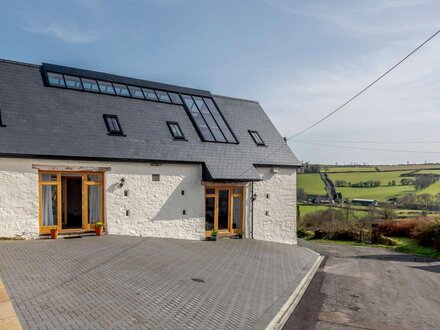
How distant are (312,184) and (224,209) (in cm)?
3083

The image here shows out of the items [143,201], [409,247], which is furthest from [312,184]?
[143,201]

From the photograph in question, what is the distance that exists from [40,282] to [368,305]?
7435 millimetres

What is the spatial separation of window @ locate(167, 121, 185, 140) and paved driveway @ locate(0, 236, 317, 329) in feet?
16.7

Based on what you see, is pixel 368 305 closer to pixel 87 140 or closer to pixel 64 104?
pixel 87 140

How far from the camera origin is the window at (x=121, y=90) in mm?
16197

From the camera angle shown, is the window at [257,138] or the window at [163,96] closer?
the window at [163,96]

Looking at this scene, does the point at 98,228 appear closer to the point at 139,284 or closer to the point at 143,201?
the point at 143,201

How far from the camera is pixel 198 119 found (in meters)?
17.5

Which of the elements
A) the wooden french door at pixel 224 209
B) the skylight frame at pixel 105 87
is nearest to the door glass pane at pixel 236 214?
the wooden french door at pixel 224 209

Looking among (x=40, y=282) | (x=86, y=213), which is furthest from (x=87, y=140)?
(x=40, y=282)

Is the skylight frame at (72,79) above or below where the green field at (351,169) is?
above

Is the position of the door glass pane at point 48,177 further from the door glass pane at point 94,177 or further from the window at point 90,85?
the window at point 90,85

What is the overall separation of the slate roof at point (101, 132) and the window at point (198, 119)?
34 centimetres

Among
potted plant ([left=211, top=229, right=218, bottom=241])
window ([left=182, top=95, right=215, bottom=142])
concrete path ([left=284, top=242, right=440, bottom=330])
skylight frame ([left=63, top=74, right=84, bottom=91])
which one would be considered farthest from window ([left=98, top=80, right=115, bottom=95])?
concrete path ([left=284, top=242, right=440, bottom=330])
